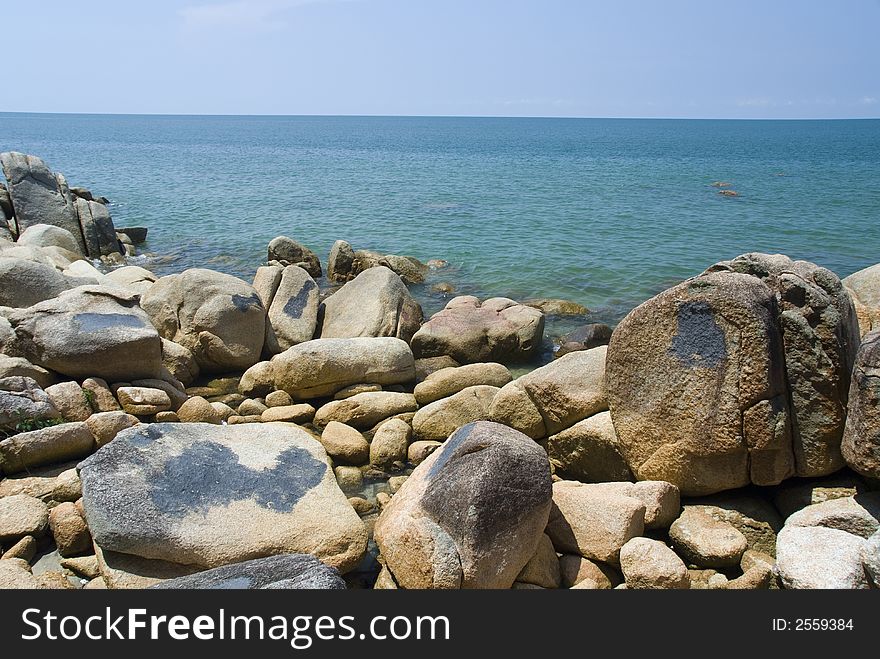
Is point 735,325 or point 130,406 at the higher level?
point 735,325

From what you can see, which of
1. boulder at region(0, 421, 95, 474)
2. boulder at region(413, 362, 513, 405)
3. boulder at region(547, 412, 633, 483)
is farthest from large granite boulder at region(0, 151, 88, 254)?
boulder at region(547, 412, 633, 483)

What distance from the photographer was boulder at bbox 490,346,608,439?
794 centimetres

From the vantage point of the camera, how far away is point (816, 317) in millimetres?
6277

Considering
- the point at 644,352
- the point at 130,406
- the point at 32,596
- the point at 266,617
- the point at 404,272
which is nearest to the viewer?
the point at 266,617

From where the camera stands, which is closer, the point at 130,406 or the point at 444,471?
the point at 444,471

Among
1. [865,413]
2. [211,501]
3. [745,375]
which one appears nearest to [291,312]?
[211,501]

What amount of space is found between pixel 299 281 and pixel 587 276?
9.02 m

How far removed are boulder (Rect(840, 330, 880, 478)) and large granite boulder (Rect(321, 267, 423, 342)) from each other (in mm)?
8109

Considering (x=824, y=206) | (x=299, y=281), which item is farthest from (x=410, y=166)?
(x=299, y=281)

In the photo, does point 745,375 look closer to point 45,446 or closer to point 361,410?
point 361,410

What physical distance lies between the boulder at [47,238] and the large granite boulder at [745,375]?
1776 cm

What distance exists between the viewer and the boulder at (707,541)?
6113mm

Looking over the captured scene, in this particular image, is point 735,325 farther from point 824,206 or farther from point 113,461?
point 824,206

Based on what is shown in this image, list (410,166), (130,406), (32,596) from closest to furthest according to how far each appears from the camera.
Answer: (32,596)
(130,406)
(410,166)
